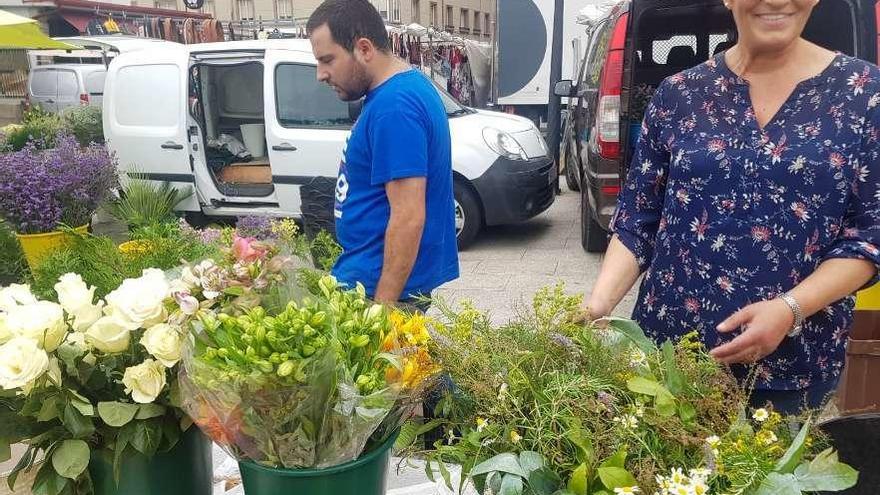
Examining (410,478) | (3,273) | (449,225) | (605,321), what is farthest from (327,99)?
(605,321)

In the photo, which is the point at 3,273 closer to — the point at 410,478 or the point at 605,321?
the point at 410,478

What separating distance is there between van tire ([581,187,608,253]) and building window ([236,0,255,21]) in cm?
2726

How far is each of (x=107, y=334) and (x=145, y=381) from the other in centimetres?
10

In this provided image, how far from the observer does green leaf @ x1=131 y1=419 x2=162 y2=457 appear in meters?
1.09

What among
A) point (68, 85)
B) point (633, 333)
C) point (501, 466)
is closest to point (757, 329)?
point (633, 333)

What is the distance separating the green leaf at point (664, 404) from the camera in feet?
3.11

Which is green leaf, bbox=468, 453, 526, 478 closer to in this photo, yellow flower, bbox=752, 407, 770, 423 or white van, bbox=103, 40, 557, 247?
yellow flower, bbox=752, 407, 770, 423

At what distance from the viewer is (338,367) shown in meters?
0.95

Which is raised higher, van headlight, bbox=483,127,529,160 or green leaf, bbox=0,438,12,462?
green leaf, bbox=0,438,12,462

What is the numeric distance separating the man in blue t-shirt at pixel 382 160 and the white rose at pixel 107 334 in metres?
0.97

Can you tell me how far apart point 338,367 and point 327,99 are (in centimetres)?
547

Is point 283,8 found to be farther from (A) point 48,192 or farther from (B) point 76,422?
(B) point 76,422

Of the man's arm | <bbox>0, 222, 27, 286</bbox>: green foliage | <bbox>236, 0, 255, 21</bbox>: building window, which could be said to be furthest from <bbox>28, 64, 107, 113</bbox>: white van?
<bbox>236, 0, 255, 21</bbox>: building window

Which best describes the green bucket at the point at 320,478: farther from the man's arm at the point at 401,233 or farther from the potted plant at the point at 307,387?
the man's arm at the point at 401,233
